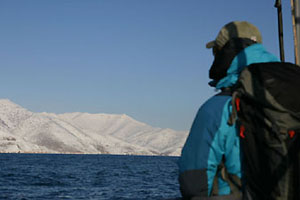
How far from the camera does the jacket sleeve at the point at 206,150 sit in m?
2.33

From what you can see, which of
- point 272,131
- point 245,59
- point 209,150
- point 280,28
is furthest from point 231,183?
point 280,28

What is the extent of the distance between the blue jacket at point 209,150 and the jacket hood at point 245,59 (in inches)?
5.4

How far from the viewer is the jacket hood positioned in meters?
2.51

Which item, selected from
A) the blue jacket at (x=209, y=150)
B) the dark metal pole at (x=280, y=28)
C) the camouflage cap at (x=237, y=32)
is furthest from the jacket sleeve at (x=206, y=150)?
the dark metal pole at (x=280, y=28)

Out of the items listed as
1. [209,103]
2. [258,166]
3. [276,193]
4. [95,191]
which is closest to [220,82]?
[209,103]

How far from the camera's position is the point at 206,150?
2.34 meters

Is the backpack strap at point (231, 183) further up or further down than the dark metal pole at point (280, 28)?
further down

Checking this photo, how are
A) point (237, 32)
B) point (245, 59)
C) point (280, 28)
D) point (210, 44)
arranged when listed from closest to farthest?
point (245, 59) < point (237, 32) < point (210, 44) < point (280, 28)

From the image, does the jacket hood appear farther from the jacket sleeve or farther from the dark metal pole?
the dark metal pole

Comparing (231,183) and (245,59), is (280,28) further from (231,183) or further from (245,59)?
(231,183)

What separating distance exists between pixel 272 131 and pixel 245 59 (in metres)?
0.55

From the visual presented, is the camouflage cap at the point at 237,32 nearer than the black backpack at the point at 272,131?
No

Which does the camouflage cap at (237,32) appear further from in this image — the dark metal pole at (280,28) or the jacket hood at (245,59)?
the dark metal pole at (280,28)

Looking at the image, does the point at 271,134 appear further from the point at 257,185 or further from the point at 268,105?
the point at 257,185
